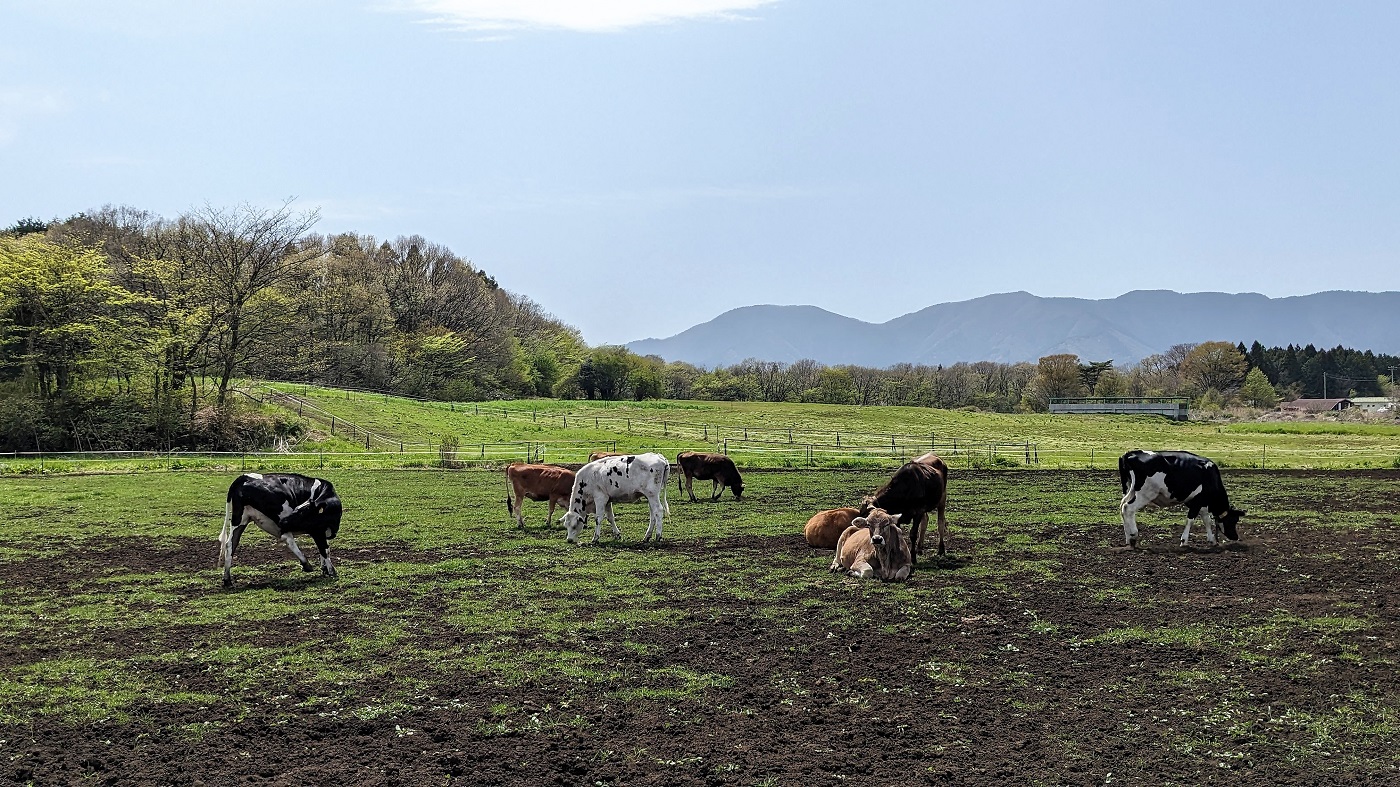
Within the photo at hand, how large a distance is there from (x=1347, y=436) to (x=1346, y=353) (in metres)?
123

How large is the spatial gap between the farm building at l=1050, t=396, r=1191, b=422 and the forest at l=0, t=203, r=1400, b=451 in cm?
828

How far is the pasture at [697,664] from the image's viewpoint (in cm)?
714

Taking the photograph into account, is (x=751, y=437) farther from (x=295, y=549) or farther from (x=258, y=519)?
(x=258, y=519)

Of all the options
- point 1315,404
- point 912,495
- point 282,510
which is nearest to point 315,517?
point 282,510

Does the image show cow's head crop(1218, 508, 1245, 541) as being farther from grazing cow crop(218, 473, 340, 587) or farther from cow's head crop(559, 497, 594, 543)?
grazing cow crop(218, 473, 340, 587)

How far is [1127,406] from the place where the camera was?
107m

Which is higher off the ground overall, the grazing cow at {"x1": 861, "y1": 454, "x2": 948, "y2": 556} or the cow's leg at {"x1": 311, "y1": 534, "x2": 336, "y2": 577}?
the grazing cow at {"x1": 861, "y1": 454, "x2": 948, "y2": 556}

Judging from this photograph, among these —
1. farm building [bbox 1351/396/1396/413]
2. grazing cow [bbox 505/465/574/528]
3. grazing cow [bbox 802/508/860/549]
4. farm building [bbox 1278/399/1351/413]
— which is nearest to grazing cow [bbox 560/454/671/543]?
grazing cow [bbox 505/465/574/528]

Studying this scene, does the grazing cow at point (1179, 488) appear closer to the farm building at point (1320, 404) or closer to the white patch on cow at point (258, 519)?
the white patch on cow at point (258, 519)

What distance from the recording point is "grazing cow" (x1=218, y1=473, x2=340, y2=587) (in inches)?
536

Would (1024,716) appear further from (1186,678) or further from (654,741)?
(654,741)

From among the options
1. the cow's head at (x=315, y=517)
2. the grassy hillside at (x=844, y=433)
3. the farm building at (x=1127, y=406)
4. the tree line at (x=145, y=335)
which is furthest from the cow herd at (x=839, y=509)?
the farm building at (x=1127, y=406)

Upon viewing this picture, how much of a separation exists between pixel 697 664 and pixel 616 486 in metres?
8.15

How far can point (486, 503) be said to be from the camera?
80.2 feet
